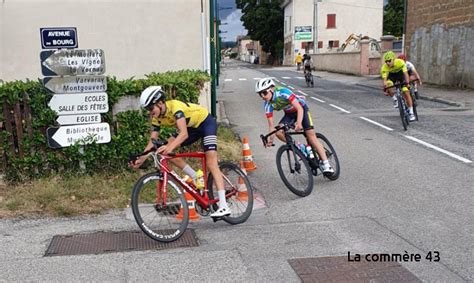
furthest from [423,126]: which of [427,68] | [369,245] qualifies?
[427,68]

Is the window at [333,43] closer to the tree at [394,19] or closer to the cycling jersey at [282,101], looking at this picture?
the tree at [394,19]

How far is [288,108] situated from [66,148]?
334 centimetres

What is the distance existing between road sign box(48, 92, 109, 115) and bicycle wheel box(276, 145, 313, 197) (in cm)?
280

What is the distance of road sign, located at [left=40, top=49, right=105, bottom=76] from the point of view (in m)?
7.05

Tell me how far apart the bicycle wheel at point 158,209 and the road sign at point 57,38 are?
327cm

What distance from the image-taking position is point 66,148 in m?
7.11

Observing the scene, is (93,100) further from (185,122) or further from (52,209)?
(185,122)

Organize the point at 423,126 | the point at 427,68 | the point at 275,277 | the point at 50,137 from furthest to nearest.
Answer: the point at 427,68
the point at 423,126
the point at 50,137
the point at 275,277

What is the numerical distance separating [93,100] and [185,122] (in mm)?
2727

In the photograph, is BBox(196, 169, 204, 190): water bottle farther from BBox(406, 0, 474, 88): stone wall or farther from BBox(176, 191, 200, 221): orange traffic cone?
BBox(406, 0, 474, 88): stone wall

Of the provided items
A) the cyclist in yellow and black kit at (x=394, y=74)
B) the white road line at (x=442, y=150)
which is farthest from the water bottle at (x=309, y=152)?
the cyclist in yellow and black kit at (x=394, y=74)

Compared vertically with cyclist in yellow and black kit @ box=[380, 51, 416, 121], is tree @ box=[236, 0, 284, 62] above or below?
above

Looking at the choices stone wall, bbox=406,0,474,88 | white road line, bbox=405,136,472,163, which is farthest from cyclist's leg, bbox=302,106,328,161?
stone wall, bbox=406,0,474,88

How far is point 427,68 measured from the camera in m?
23.5
